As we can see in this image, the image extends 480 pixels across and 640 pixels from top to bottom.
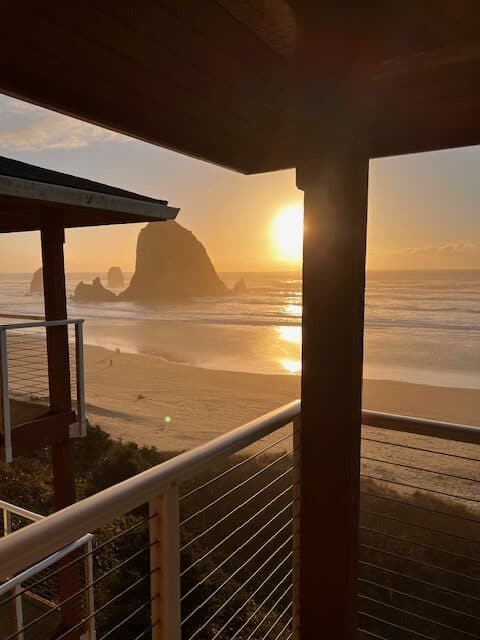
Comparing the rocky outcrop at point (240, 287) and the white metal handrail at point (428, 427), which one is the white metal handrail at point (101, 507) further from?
the rocky outcrop at point (240, 287)

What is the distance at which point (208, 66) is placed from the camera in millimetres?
1310

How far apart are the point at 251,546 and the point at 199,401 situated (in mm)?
A: 8064

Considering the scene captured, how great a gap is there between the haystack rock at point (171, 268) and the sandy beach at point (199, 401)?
4223 centimetres

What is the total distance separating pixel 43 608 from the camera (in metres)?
4.00

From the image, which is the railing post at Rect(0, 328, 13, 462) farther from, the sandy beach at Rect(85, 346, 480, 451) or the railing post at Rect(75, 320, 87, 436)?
the sandy beach at Rect(85, 346, 480, 451)

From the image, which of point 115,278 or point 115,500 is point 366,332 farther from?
point 115,278

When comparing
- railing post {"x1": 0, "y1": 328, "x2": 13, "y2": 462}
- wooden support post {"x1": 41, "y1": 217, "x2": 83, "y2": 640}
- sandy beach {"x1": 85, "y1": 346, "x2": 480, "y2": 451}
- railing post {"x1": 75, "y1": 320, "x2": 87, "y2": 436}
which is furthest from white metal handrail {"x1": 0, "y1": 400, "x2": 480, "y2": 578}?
sandy beach {"x1": 85, "y1": 346, "x2": 480, "y2": 451}

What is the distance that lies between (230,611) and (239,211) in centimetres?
3175

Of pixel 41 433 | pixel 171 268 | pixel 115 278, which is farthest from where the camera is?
pixel 115 278

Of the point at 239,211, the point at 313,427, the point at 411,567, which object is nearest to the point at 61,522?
the point at 313,427

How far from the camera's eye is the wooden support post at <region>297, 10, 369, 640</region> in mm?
1161

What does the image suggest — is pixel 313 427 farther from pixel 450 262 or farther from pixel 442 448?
pixel 450 262

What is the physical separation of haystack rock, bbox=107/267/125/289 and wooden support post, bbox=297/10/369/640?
8061 cm

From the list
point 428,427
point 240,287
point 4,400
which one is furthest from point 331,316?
point 240,287
